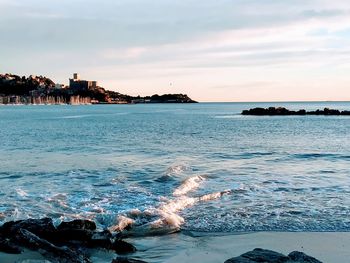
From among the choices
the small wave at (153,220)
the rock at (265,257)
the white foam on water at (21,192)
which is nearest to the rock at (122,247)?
the small wave at (153,220)

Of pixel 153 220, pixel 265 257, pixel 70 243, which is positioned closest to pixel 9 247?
pixel 70 243

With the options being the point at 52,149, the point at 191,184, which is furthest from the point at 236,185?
the point at 52,149

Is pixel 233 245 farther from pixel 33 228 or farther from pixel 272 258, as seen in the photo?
pixel 33 228

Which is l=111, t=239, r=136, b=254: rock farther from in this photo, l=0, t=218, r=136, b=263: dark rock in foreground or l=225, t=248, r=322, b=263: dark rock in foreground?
l=225, t=248, r=322, b=263: dark rock in foreground

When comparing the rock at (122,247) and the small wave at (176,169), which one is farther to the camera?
the small wave at (176,169)

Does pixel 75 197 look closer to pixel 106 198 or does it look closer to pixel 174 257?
pixel 106 198

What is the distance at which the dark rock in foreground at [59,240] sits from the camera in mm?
9961

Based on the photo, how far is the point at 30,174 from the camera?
23.5 meters

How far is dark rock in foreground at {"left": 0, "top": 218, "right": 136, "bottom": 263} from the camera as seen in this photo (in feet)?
32.7

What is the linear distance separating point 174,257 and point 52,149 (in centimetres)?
2868

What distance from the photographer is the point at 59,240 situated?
1114 centimetres

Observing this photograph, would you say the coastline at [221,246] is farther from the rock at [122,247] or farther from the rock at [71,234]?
the rock at [71,234]

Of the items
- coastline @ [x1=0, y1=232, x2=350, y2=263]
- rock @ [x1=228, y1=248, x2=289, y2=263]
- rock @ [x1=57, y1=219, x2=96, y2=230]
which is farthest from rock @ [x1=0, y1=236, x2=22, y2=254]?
rock @ [x1=228, y1=248, x2=289, y2=263]

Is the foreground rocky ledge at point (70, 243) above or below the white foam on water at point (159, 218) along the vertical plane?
above
